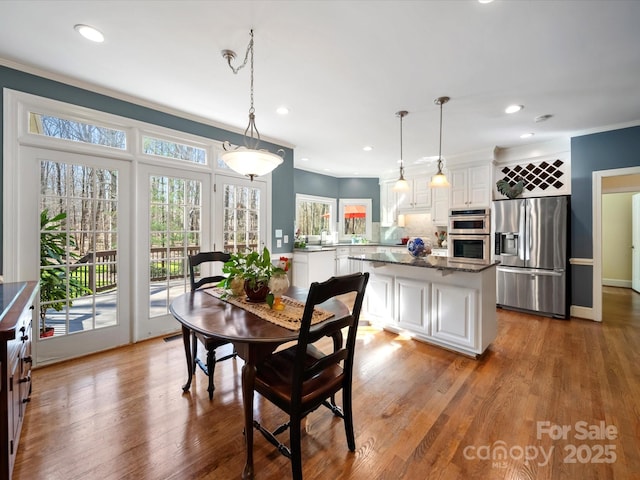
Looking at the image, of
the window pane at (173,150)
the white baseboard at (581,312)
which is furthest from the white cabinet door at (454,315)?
the window pane at (173,150)

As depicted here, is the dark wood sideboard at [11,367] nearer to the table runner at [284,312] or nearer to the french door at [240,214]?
the table runner at [284,312]

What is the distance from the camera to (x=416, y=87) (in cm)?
276

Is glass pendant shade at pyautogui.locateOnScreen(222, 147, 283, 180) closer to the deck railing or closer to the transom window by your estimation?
the deck railing

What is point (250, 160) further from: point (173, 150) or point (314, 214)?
point (314, 214)

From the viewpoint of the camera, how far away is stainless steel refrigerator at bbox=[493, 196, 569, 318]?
4.00 metres

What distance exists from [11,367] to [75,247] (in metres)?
1.70

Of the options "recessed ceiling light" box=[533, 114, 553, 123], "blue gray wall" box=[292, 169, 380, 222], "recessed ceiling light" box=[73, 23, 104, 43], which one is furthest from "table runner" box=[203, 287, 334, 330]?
"blue gray wall" box=[292, 169, 380, 222]

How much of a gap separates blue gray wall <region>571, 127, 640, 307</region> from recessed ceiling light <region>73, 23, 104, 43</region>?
5680 millimetres

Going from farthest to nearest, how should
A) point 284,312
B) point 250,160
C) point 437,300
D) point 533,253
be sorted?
1. point 533,253
2. point 437,300
3. point 250,160
4. point 284,312

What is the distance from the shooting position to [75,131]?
272 centimetres

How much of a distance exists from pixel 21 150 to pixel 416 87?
3.65 meters

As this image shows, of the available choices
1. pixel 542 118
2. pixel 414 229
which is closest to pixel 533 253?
pixel 542 118

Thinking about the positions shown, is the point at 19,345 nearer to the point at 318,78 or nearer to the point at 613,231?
the point at 318,78

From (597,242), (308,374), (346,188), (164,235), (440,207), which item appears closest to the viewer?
(308,374)
